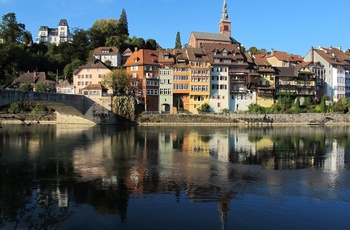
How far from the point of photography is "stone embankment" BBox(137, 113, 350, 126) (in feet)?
254

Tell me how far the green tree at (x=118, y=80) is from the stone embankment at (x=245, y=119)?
7.71m

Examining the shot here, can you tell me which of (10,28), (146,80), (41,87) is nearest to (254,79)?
(146,80)

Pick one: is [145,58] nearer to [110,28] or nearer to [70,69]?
[70,69]

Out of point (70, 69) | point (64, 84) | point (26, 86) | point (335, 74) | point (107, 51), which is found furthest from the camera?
point (107, 51)

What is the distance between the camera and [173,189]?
71.0 feet

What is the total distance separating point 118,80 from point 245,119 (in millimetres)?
28225

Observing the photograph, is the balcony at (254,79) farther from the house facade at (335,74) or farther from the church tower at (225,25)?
the church tower at (225,25)

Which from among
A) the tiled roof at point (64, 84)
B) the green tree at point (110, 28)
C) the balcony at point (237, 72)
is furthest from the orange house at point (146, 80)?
the green tree at point (110, 28)

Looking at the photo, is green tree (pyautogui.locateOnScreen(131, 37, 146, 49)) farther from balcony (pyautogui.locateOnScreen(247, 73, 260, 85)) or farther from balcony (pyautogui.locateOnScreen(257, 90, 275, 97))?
balcony (pyautogui.locateOnScreen(257, 90, 275, 97))

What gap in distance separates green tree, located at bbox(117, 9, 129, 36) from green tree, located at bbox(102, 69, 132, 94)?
152 ft

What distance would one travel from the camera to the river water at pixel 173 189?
645 inches

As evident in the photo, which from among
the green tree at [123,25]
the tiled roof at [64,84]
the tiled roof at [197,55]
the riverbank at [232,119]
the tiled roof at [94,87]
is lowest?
the riverbank at [232,119]

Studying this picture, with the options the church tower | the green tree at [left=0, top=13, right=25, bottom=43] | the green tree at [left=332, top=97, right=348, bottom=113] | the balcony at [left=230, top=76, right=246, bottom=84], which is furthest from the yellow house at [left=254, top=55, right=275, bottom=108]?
the green tree at [left=0, top=13, right=25, bottom=43]

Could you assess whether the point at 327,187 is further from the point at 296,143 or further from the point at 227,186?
the point at 296,143
